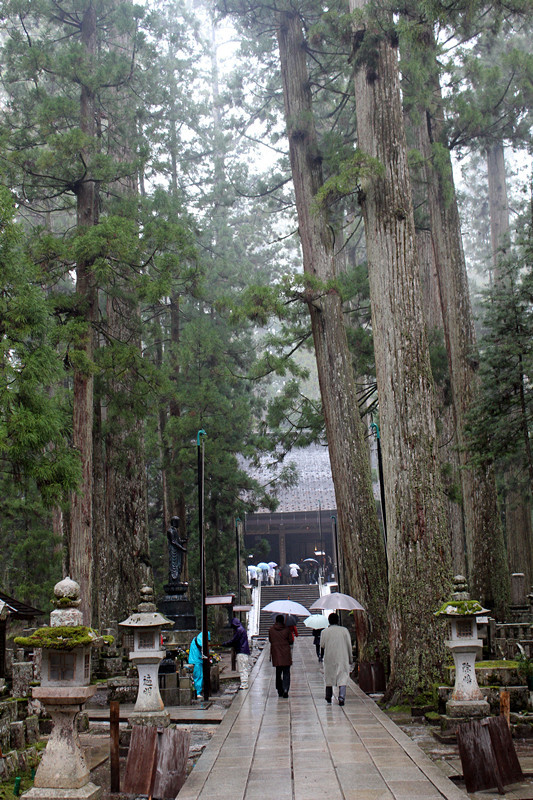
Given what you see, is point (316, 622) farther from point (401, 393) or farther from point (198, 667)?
point (401, 393)

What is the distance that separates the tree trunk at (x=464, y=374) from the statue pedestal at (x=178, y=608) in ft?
19.2

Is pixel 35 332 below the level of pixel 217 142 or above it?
below

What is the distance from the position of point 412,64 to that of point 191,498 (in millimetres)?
15625

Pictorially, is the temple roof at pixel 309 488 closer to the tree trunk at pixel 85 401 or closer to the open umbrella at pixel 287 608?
the open umbrella at pixel 287 608

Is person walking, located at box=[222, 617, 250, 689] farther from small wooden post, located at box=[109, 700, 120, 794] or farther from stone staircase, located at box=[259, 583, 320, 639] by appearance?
stone staircase, located at box=[259, 583, 320, 639]

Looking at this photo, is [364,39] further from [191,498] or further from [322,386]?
[191,498]

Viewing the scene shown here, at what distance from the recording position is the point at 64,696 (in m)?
5.41

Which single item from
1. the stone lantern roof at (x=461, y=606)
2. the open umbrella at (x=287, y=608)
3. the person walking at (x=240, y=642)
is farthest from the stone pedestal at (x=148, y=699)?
the person walking at (x=240, y=642)

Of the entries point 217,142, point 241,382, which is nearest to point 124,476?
point 241,382

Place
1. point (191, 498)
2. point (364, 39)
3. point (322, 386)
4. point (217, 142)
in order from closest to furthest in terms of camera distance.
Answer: point (364, 39) → point (322, 386) → point (191, 498) → point (217, 142)

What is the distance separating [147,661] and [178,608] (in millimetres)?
6989

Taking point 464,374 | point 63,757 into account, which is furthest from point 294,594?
point 63,757

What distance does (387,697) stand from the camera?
9414 millimetres

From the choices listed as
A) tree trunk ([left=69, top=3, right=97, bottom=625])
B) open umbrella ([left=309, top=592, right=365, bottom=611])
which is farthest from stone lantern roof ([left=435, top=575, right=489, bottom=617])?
tree trunk ([left=69, top=3, right=97, bottom=625])
